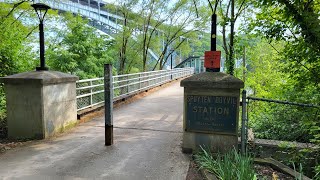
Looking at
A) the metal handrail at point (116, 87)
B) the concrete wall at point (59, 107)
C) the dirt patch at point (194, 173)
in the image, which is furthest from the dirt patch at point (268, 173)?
the metal handrail at point (116, 87)

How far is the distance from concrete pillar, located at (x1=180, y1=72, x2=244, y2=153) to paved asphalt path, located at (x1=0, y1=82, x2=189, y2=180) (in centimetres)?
49

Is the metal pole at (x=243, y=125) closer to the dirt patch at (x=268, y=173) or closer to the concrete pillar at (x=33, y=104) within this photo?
the dirt patch at (x=268, y=173)

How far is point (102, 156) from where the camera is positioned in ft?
14.6

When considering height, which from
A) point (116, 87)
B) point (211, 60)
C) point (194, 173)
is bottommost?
point (194, 173)

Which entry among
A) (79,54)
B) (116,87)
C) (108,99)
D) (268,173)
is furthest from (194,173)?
(79,54)

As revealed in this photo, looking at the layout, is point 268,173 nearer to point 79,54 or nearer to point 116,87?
point 116,87

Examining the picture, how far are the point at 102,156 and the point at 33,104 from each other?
192 centimetres

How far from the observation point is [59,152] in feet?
15.3

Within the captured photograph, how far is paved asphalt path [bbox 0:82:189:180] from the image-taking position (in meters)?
3.76

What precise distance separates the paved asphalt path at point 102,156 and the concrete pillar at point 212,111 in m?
0.49

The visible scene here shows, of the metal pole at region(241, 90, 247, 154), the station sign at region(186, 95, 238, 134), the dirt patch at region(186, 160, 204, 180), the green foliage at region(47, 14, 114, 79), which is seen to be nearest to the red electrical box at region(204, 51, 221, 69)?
the station sign at region(186, 95, 238, 134)

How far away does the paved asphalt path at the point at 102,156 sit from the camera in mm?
3762

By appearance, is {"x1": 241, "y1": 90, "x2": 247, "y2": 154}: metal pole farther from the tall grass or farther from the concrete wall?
the concrete wall

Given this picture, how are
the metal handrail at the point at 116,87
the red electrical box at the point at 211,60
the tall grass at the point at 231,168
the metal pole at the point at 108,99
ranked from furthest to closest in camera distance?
the metal handrail at the point at 116,87 → the metal pole at the point at 108,99 → the red electrical box at the point at 211,60 → the tall grass at the point at 231,168
